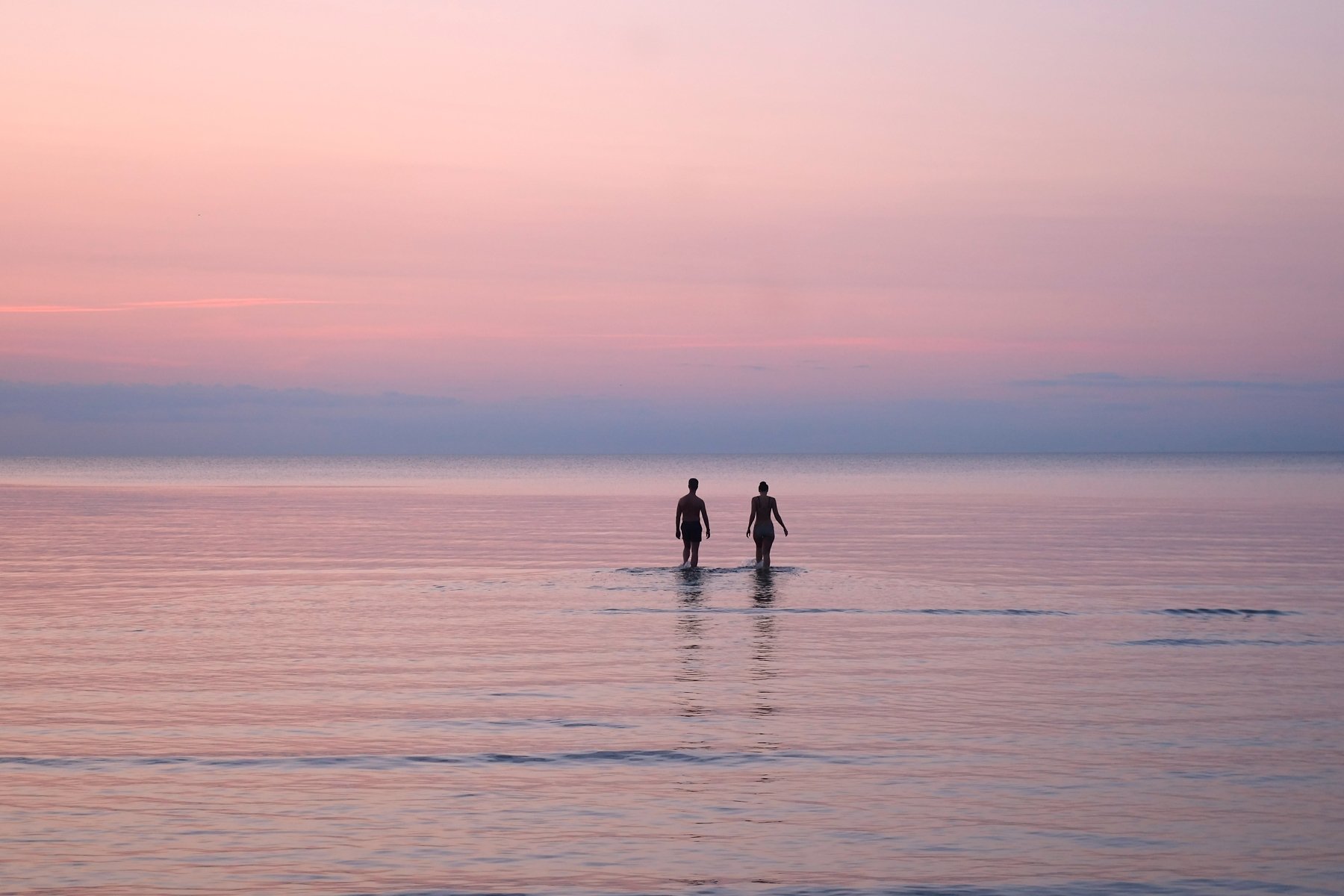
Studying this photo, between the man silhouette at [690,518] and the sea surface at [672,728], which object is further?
the man silhouette at [690,518]

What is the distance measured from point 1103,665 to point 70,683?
46.1 feet

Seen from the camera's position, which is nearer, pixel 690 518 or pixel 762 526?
pixel 690 518

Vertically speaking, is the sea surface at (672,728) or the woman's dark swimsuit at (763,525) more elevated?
the woman's dark swimsuit at (763,525)

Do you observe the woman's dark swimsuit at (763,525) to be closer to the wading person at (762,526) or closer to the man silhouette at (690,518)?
the wading person at (762,526)

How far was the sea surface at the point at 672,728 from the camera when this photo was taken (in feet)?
33.9

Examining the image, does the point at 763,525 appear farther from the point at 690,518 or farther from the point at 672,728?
the point at 672,728

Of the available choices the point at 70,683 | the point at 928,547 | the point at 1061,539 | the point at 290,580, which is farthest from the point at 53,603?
the point at 1061,539

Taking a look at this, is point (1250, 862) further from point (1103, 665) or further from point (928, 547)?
point (928, 547)

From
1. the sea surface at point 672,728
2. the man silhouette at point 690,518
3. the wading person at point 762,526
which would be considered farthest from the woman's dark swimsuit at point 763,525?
the man silhouette at point 690,518

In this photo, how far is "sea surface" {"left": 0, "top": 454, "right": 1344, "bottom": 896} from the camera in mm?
10328

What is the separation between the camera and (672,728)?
A: 48.0 ft

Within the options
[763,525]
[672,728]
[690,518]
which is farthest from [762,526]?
[672,728]

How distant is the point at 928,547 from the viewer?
40125 mm

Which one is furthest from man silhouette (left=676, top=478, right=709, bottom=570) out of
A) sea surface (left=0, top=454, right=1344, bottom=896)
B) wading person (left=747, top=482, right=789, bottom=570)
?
wading person (left=747, top=482, right=789, bottom=570)
